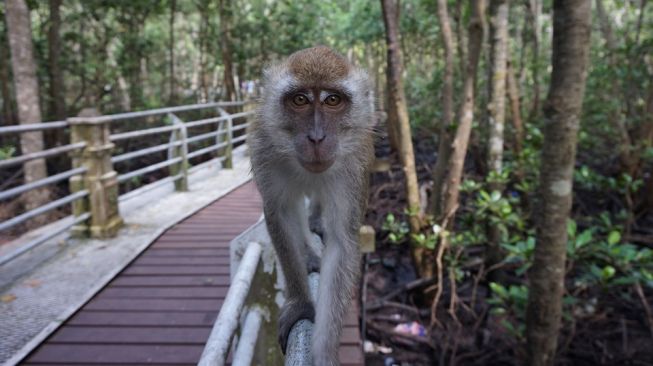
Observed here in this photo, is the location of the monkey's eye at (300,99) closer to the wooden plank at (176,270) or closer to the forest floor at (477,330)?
the wooden plank at (176,270)

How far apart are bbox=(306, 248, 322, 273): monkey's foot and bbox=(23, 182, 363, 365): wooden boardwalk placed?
108cm

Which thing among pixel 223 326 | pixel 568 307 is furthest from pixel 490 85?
pixel 223 326

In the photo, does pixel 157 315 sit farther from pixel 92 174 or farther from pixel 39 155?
pixel 92 174

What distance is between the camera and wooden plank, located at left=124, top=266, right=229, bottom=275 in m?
4.82

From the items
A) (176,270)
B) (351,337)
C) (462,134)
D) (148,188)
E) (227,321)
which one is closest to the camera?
(227,321)

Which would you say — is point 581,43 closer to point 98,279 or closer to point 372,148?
point 372,148

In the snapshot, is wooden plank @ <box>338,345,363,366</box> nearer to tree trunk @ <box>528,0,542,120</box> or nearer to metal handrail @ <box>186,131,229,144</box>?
metal handrail @ <box>186,131,229,144</box>

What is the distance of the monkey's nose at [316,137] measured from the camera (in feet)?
7.59

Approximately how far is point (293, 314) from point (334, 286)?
0.80ft

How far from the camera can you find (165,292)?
446 cm

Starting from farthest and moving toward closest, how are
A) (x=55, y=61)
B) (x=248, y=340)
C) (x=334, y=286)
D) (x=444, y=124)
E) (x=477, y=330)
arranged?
(x=55, y=61) → (x=444, y=124) → (x=477, y=330) → (x=334, y=286) → (x=248, y=340)

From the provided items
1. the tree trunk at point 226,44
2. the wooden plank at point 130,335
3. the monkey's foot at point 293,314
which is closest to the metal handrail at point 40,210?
the wooden plank at point 130,335

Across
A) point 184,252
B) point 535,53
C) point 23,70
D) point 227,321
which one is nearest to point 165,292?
point 184,252

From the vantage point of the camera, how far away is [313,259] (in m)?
3.00
